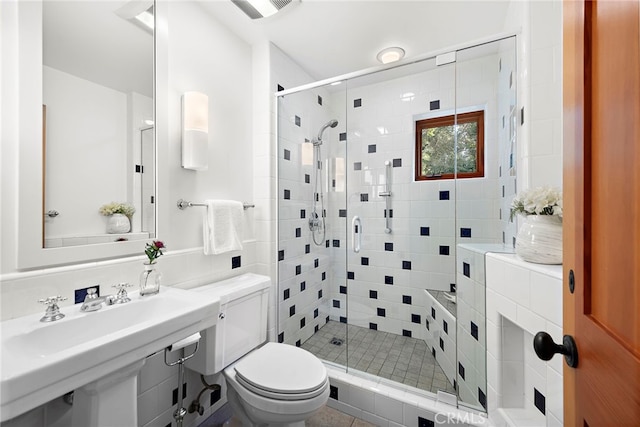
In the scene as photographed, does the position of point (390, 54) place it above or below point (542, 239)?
above

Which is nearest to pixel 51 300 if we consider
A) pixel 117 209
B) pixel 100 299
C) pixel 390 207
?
pixel 100 299

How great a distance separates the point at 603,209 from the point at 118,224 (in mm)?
1643

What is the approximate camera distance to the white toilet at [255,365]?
45.6 inches

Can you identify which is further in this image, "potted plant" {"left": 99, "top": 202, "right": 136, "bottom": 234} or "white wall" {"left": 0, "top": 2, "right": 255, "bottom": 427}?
"potted plant" {"left": 99, "top": 202, "right": 136, "bottom": 234}

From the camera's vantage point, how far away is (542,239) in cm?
97

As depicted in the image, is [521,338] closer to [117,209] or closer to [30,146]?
[117,209]

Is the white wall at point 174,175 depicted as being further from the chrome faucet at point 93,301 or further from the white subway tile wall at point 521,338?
the white subway tile wall at point 521,338

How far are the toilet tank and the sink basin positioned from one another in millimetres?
268

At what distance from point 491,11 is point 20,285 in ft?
8.96

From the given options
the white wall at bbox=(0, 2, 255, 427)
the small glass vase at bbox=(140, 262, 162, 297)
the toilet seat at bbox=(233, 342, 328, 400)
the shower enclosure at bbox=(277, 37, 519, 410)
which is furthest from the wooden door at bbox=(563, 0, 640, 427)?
the white wall at bbox=(0, 2, 255, 427)

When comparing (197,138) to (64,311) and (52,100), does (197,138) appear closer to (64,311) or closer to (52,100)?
(52,100)

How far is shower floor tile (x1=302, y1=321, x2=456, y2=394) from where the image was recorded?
5.42 ft

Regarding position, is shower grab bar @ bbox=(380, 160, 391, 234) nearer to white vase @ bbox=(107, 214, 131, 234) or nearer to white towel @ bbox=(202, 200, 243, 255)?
white towel @ bbox=(202, 200, 243, 255)

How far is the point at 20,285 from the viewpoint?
0.93 metres
